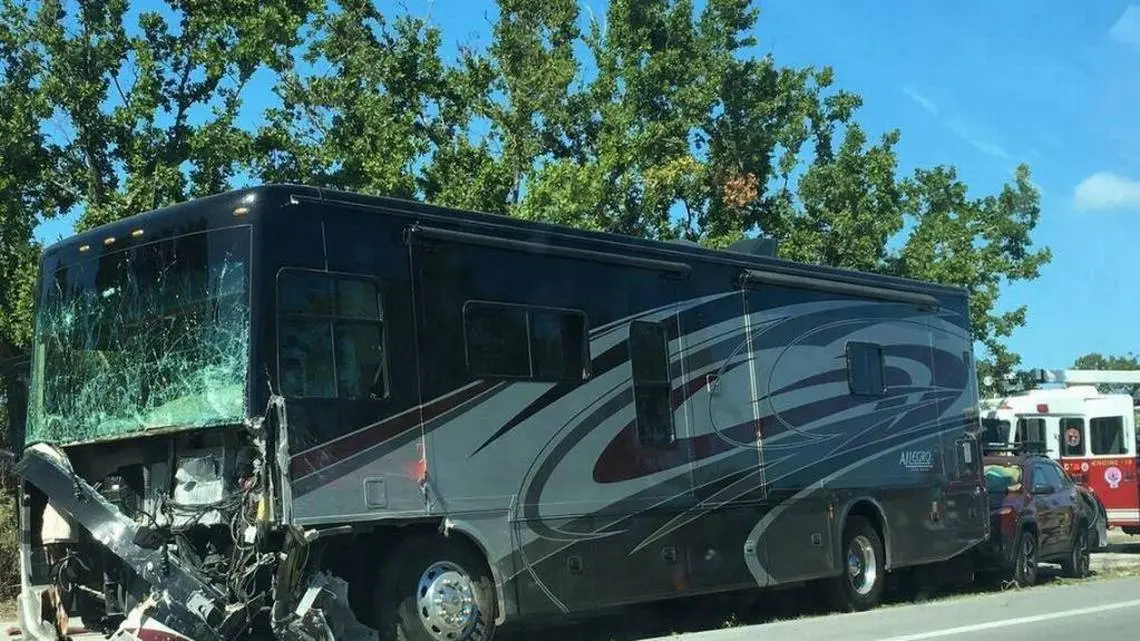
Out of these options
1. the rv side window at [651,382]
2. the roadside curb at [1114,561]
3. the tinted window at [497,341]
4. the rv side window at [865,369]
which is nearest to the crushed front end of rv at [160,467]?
the tinted window at [497,341]

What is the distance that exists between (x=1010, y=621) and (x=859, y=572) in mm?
2202

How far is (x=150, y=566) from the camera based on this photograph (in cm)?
856

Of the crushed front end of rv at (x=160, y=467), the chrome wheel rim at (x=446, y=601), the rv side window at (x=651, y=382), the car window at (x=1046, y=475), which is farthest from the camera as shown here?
the car window at (x=1046, y=475)

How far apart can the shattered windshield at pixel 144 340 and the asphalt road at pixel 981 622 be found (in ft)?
16.4

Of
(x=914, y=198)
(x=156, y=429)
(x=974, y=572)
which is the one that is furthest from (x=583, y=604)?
(x=914, y=198)

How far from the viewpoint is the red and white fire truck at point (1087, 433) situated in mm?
22422

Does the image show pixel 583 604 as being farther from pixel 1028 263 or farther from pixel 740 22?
pixel 1028 263

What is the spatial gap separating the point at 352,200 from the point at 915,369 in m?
8.66

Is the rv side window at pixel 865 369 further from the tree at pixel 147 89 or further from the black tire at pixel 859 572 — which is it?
the tree at pixel 147 89

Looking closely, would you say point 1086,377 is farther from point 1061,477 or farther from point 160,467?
point 160,467

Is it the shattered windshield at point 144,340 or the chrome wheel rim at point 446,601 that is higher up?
the shattered windshield at point 144,340

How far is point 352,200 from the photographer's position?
927 centimetres

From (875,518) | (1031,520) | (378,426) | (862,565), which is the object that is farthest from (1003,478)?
(378,426)

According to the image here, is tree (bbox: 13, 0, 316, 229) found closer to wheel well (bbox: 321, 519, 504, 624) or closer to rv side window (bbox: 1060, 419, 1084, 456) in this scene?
wheel well (bbox: 321, 519, 504, 624)
